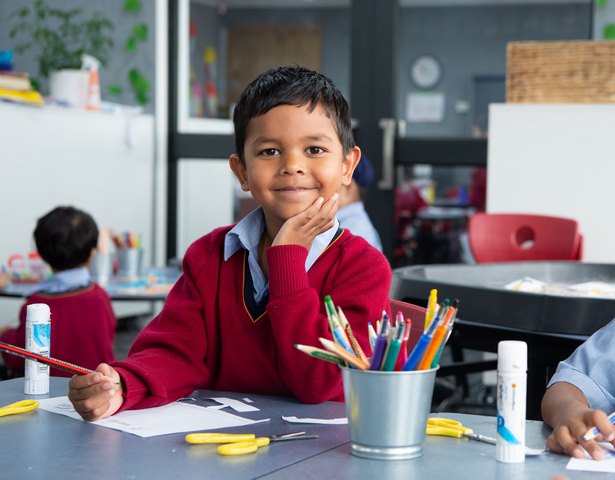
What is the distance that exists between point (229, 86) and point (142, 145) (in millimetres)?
647

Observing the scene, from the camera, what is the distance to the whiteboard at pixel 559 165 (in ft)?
14.1

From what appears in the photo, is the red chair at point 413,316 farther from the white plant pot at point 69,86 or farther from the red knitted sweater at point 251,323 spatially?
the white plant pot at point 69,86

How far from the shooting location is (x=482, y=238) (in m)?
3.92

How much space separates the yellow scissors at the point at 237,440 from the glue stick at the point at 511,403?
0.81 feet

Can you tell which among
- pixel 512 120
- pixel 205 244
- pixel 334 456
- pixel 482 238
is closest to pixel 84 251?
pixel 482 238

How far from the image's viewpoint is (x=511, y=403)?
117cm

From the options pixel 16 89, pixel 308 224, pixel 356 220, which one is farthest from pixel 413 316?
pixel 16 89

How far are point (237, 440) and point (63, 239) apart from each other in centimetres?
226

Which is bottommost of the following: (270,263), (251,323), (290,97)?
(251,323)

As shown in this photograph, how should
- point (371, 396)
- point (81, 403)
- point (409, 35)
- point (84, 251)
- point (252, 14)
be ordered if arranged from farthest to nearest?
point (252, 14), point (409, 35), point (84, 251), point (81, 403), point (371, 396)

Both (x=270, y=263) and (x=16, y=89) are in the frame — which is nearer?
(x=270, y=263)

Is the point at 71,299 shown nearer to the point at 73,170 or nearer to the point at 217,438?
the point at 217,438

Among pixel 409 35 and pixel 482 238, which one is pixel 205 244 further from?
pixel 409 35

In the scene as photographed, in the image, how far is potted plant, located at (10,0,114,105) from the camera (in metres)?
5.79
